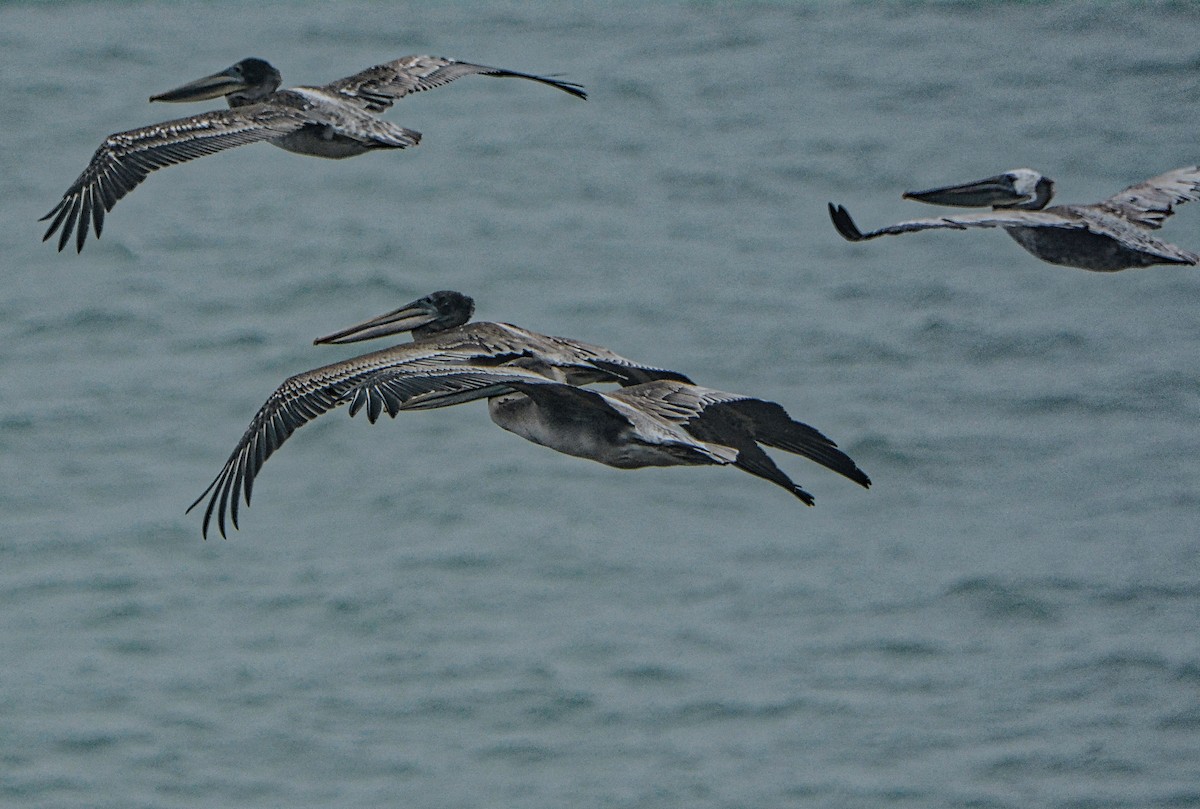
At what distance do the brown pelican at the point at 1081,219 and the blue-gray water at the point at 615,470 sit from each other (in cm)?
1226

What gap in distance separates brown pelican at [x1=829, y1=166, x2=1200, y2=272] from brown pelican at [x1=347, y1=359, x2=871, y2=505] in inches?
52.0

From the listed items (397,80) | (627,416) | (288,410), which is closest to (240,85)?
(397,80)

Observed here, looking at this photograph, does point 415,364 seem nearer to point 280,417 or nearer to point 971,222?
point 280,417

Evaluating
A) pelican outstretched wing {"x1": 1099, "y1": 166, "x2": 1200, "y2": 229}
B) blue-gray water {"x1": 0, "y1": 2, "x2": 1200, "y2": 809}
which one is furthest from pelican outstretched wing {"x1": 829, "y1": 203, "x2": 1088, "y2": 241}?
blue-gray water {"x1": 0, "y1": 2, "x2": 1200, "y2": 809}

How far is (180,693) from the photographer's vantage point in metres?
→ 25.8

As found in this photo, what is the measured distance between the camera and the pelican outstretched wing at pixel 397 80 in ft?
43.0

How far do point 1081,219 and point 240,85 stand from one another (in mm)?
4574

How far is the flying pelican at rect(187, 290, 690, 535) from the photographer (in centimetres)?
1038

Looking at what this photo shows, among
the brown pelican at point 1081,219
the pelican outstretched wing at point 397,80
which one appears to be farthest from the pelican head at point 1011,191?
the pelican outstretched wing at point 397,80

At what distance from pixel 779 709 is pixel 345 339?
14.3 m

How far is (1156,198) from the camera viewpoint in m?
13.1

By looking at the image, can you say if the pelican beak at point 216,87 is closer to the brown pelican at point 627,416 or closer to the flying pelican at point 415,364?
the flying pelican at point 415,364

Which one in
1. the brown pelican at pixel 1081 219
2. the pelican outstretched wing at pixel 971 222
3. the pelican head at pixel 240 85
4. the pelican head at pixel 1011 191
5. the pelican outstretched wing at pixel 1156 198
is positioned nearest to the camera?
the pelican outstretched wing at pixel 971 222

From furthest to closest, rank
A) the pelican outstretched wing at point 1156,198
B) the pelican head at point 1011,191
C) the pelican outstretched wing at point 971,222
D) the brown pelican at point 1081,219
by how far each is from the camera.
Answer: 1. the pelican head at point 1011,191
2. the pelican outstretched wing at point 1156,198
3. the brown pelican at point 1081,219
4. the pelican outstretched wing at point 971,222
